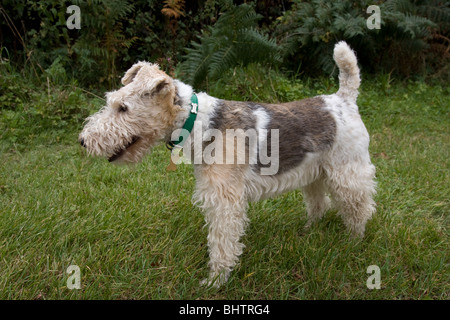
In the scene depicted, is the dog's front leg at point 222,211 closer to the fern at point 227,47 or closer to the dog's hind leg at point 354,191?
the dog's hind leg at point 354,191

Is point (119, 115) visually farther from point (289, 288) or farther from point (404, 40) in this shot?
point (404, 40)

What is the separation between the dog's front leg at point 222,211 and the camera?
296 centimetres

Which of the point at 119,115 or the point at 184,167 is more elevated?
the point at 119,115

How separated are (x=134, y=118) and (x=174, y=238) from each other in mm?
1260

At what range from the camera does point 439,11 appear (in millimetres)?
8203

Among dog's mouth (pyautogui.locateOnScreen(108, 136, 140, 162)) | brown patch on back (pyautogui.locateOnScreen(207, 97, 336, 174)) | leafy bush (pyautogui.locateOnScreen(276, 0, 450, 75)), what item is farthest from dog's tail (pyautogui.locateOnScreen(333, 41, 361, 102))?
leafy bush (pyautogui.locateOnScreen(276, 0, 450, 75))

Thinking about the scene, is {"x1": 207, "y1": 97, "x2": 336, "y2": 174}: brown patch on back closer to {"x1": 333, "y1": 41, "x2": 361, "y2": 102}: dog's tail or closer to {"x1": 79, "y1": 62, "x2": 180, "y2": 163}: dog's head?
{"x1": 333, "y1": 41, "x2": 361, "y2": 102}: dog's tail

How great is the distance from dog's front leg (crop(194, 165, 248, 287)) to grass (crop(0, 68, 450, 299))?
0.13m

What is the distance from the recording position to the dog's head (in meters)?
2.76

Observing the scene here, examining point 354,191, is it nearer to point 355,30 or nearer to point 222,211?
point 222,211

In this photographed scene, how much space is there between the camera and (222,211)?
9.80 feet
